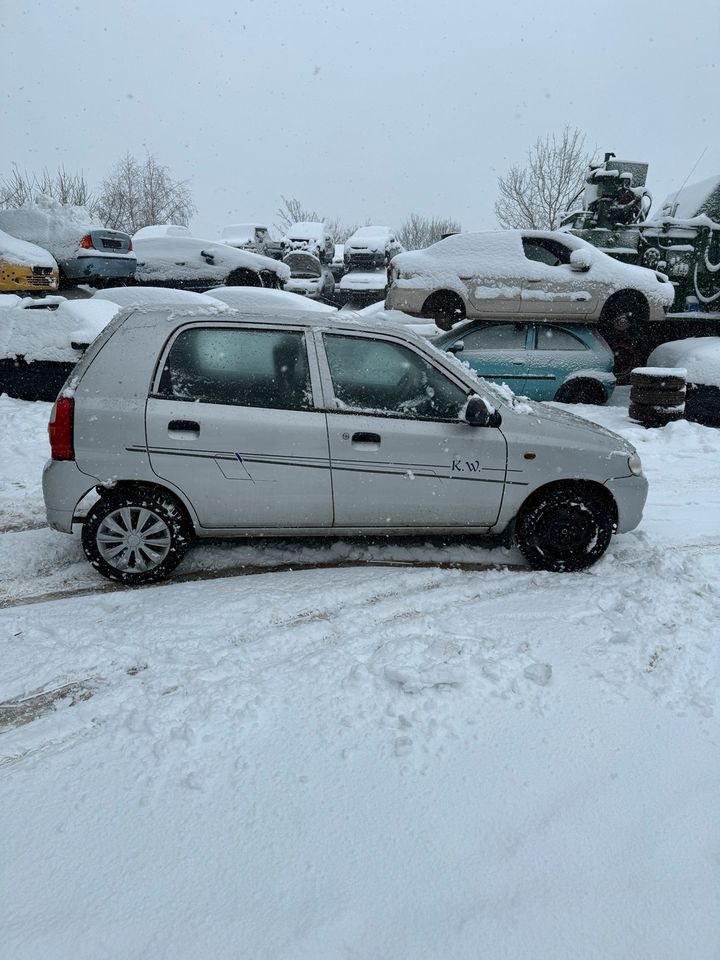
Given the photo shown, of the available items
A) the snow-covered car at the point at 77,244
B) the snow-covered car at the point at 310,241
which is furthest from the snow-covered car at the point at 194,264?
the snow-covered car at the point at 310,241

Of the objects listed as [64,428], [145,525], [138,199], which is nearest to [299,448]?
[145,525]

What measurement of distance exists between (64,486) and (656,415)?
7.01 metres

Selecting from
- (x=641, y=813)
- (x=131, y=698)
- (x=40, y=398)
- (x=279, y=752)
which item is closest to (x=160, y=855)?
(x=279, y=752)

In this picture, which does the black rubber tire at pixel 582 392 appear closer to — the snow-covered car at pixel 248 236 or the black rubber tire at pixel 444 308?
the black rubber tire at pixel 444 308

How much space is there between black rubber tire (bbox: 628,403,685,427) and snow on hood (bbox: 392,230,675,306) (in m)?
2.93

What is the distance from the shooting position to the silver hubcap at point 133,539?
3.76 meters

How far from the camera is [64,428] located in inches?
145

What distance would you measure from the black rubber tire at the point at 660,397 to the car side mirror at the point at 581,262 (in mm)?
2959

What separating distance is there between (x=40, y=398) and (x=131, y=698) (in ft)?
21.2

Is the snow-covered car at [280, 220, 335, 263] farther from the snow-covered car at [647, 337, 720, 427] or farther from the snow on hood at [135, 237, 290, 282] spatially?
the snow-covered car at [647, 337, 720, 427]

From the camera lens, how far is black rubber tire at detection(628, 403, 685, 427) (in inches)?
318

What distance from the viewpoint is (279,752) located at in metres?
2.48

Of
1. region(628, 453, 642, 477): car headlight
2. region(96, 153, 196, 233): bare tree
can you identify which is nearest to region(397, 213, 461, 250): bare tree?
region(96, 153, 196, 233): bare tree

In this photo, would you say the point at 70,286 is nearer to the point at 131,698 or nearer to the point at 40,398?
the point at 40,398
